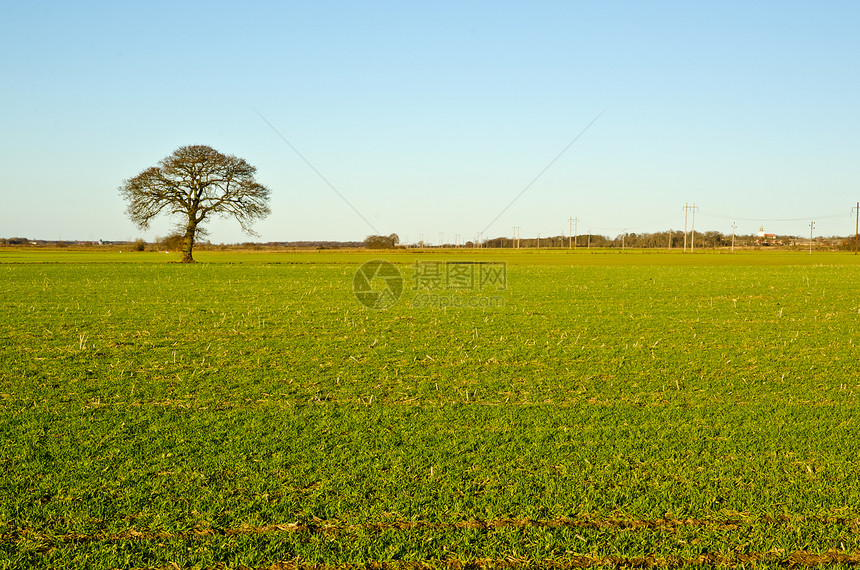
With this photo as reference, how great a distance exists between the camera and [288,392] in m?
8.64

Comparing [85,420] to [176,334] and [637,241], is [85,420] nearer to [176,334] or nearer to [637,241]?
[176,334]

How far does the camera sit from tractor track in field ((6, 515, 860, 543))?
4.44 m

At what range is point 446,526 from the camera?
4586 millimetres

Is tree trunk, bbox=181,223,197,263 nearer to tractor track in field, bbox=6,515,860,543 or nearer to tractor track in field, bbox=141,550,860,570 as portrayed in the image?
tractor track in field, bbox=6,515,860,543

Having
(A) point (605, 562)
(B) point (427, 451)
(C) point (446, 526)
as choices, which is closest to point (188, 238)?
(B) point (427, 451)

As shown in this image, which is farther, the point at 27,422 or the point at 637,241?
the point at 637,241

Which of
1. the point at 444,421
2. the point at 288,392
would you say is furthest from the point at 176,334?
the point at 444,421

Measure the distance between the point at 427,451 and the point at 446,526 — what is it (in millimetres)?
1576

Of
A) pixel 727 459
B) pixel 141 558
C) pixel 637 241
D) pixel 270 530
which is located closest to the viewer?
pixel 141 558

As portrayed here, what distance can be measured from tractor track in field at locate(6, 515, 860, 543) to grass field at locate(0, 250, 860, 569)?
2cm

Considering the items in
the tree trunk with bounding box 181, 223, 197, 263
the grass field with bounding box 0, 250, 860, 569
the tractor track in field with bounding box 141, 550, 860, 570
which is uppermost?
the tree trunk with bounding box 181, 223, 197, 263

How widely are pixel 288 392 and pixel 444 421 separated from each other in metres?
2.62

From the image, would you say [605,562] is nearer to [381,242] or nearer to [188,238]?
[188,238]

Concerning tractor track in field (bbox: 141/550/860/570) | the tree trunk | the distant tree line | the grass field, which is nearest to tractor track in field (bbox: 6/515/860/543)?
the grass field
